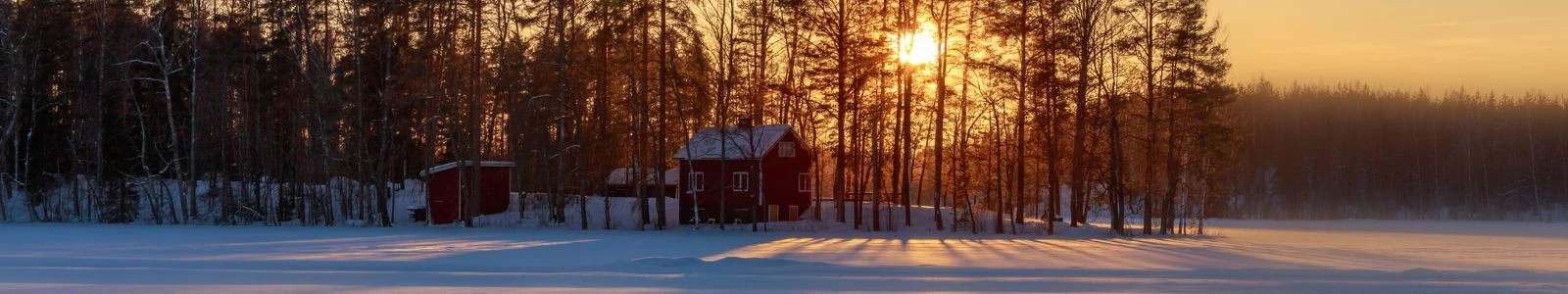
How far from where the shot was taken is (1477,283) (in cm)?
1839

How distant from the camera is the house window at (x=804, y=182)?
48.4 metres

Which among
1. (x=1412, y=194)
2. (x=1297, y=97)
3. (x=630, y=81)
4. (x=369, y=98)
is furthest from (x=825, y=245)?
(x=1297, y=97)

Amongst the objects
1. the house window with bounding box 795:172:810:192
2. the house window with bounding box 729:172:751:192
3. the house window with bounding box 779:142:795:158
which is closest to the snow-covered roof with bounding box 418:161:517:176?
the house window with bounding box 729:172:751:192

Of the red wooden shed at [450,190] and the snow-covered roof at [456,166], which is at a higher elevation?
the snow-covered roof at [456,166]

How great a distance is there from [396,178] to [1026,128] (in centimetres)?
3203

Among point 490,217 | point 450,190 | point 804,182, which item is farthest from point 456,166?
point 804,182

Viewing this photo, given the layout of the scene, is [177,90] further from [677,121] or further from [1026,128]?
[1026,128]

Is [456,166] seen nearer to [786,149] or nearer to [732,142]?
[732,142]

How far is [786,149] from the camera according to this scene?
47.3 m

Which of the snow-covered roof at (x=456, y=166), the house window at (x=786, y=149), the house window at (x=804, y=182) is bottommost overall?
the house window at (x=804, y=182)

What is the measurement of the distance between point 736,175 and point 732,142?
1.67 meters

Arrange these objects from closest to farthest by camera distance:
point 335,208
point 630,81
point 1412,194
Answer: point 630,81, point 335,208, point 1412,194

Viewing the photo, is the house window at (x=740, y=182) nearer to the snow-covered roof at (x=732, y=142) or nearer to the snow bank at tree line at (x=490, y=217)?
the snow-covered roof at (x=732, y=142)

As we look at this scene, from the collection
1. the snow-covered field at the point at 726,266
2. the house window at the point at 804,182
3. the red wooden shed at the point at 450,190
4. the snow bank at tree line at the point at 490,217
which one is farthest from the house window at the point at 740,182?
the snow-covered field at the point at 726,266
